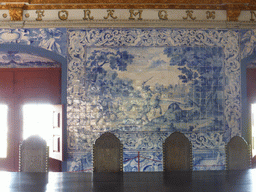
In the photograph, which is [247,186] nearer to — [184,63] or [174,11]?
[184,63]

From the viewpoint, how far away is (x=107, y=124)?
457 cm

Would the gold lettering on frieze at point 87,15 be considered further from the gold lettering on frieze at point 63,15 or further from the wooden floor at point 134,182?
the wooden floor at point 134,182

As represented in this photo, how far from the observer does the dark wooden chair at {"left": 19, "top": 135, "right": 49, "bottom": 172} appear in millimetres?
3055

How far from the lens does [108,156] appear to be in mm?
3102

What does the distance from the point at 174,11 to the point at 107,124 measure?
2573 mm

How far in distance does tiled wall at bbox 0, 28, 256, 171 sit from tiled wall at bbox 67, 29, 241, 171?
2cm

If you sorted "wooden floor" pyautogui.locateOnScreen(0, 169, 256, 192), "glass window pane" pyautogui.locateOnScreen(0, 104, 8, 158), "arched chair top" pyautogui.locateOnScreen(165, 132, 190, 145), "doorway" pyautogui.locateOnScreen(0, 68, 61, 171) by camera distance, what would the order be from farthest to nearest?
"glass window pane" pyautogui.locateOnScreen(0, 104, 8, 158), "doorway" pyautogui.locateOnScreen(0, 68, 61, 171), "arched chair top" pyautogui.locateOnScreen(165, 132, 190, 145), "wooden floor" pyautogui.locateOnScreen(0, 169, 256, 192)

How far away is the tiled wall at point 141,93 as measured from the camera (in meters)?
4.56

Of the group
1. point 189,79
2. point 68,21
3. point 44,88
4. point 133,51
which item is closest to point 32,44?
point 68,21

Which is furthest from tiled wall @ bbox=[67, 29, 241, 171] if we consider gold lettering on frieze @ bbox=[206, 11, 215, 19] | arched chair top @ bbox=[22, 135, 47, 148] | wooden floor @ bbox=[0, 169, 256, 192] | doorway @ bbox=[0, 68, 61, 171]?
wooden floor @ bbox=[0, 169, 256, 192]

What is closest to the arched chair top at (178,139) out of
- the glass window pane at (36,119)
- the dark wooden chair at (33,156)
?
the dark wooden chair at (33,156)

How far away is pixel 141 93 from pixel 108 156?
179cm

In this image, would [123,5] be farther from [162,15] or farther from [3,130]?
[3,130]

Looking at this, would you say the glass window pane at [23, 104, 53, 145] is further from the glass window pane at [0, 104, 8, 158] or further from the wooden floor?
the wooden floor
